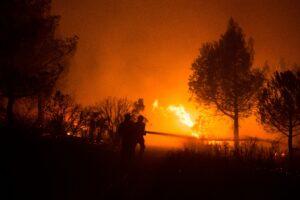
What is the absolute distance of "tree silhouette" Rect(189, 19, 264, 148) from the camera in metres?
26.2

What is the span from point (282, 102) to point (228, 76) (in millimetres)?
7542

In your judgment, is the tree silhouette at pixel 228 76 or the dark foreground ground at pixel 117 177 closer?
the dark foreground ground at pixel 117 177

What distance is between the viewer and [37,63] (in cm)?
1689

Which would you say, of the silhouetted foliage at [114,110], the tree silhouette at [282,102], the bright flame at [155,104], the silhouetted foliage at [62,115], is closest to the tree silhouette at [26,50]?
the silhouetted foliage at [62,115]

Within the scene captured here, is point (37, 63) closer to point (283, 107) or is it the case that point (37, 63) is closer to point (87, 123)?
point (87, 123)

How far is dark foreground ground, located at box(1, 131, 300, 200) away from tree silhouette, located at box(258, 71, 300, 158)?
781 cm

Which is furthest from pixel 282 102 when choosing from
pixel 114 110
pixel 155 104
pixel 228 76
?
pixel 155 104

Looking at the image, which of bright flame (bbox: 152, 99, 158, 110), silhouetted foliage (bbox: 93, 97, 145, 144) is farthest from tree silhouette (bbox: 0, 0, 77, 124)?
bright flame (bbox: 152, 99, 158, 110)

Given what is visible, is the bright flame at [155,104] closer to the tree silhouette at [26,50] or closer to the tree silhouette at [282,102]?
the tree silhouette at [282,102]

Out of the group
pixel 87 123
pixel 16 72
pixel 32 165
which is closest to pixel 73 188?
pixel 32 165

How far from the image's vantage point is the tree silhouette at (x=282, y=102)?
19.2 meters

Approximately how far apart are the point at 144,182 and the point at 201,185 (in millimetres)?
1790

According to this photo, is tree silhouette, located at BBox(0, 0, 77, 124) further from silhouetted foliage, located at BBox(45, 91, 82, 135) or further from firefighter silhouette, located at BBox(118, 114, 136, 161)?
firefighter silhouette, located at BBox(118, 114, 136, 161)

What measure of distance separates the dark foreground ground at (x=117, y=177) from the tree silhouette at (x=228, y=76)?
14.0 meters
